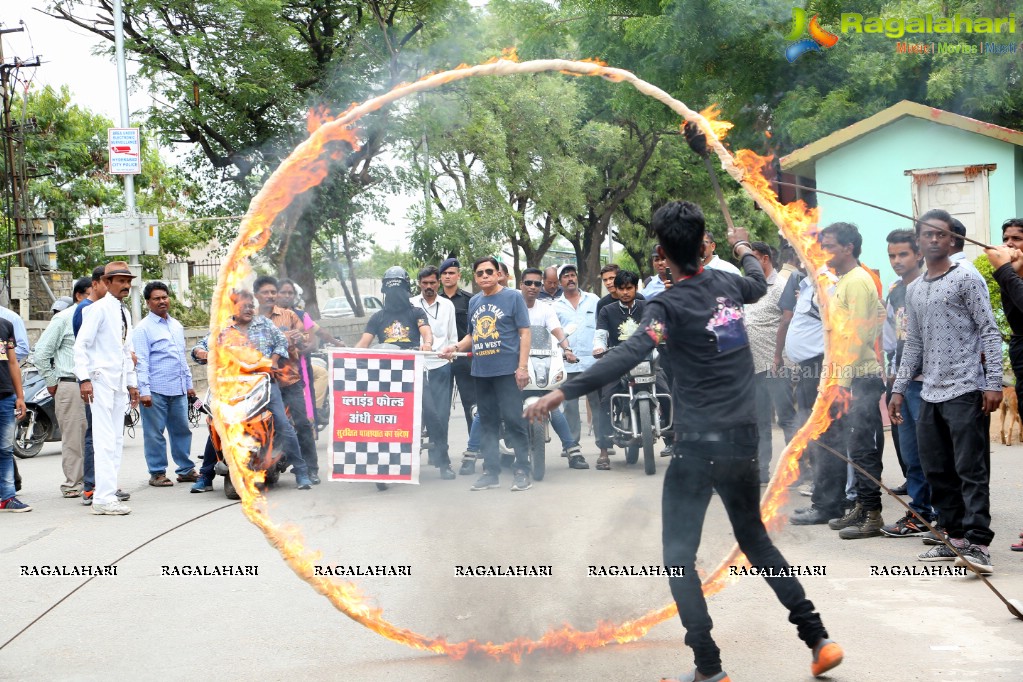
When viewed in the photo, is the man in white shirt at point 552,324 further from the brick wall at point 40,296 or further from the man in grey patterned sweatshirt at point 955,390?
the brick wall at point 40,296

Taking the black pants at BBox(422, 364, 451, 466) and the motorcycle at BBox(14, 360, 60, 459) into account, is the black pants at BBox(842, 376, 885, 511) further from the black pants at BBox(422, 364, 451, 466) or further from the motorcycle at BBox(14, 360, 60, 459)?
the motorcycle at BBox(14, 360, 60, 459)

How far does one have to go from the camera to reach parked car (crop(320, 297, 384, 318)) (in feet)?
25.6

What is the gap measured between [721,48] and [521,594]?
11364 mm

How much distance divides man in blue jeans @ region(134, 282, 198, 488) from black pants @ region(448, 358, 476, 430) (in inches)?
105

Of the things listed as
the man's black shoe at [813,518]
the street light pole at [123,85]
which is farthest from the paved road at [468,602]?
the street light pole at [123,85]

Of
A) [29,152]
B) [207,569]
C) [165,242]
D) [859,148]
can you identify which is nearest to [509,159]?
[207,569]

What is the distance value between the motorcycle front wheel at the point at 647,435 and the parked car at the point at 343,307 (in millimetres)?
2517

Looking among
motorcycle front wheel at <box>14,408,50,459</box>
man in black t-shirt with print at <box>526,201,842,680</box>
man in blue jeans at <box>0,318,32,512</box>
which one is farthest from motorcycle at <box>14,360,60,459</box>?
man in black t-shirt with print at <box>526,201,842,680</box>

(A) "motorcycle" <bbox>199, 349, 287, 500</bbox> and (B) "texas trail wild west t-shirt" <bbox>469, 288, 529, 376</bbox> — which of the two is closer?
(A) "motorcycle" <bbox>199, 349, 287, 500</bbox>

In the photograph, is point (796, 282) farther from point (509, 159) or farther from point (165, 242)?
point (165, 242)

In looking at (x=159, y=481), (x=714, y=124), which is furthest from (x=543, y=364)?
(x=714, y=124)

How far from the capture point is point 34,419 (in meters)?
13.0

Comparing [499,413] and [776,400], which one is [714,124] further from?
[499,413]

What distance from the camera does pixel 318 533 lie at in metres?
6.83
